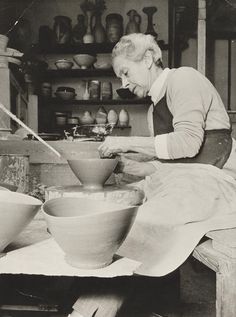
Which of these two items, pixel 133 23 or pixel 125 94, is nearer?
pixel 125 94

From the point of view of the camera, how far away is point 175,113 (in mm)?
2246

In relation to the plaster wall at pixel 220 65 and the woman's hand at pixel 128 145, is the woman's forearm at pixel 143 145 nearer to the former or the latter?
the woman's hand at pixel 128 145

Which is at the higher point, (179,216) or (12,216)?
(12,216)

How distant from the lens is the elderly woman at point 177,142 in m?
1.93

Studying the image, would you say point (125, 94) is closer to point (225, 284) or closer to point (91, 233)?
point (225, 284)

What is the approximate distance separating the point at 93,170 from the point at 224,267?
933 mm

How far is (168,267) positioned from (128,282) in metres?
0.16

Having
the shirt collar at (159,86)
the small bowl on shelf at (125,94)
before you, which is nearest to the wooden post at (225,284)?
the shirt collar at (159,86)

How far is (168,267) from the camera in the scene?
5.09 feet

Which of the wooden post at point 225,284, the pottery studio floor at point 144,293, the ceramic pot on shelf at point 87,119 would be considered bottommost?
the pottery studio floor at point 144,293

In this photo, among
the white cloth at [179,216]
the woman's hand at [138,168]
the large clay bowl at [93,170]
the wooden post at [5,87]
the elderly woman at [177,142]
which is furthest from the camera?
the wooden post at [5,87]

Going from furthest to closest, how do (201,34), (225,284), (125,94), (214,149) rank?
(125,94) < (201,34) < (214,149) < (225,284)

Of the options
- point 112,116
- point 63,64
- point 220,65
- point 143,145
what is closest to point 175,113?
point 143,145

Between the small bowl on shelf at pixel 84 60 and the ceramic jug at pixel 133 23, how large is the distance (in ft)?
2.33
